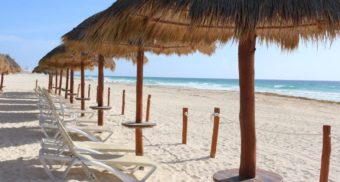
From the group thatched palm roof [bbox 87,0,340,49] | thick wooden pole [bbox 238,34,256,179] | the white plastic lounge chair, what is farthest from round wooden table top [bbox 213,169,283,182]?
thatched palm roof [bbox 87,0,340,49]

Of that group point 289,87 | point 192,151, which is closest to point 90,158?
point 192,151

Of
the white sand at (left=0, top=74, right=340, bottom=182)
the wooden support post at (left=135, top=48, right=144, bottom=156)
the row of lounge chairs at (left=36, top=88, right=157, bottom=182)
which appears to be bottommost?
the white sand at (left=0, top=74, right=340, bottom=182)

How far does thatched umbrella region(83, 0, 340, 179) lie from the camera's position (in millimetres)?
3346

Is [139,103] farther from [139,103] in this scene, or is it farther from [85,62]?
[85,62]

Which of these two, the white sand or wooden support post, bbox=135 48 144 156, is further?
wooden support post, bbox=135 48 144 156

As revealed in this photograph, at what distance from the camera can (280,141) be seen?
9.24 metres

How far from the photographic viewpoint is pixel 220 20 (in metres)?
3.45

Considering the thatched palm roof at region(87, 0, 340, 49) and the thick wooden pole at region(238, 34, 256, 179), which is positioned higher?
the thatched palm roof at region(87, 0, 340, 49)

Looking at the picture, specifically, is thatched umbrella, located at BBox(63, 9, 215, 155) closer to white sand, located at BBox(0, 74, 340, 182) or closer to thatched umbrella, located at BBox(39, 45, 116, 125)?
white sand, located at BBox(0, 74, 340, 182)

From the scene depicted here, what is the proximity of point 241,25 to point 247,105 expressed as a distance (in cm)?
87

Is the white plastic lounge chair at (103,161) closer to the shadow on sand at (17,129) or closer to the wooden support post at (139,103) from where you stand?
the wooden support post at (139,103)

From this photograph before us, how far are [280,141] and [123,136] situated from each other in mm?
3494

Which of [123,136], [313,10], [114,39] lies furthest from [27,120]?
[313,10]

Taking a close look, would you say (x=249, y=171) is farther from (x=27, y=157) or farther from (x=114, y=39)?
(x=27, y=157)
